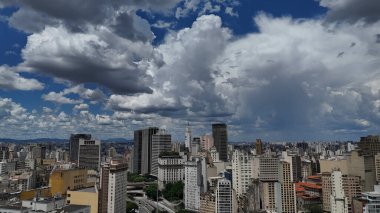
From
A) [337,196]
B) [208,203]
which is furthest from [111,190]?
[337,196]

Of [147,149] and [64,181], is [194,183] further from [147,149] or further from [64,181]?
[147,149]

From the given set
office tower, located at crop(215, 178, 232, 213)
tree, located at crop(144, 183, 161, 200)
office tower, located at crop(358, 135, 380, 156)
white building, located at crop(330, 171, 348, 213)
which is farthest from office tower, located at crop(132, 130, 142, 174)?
white building, located at crop(330, 171, 348, 213)

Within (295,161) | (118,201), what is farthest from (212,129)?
(118,201)

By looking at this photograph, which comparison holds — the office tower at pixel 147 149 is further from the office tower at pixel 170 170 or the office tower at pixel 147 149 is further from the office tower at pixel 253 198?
the office tower at pixel 253 198

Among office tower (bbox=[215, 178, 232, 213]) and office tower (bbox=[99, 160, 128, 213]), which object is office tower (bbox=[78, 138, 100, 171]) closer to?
office tower (bbox=[99, 160, 128, 213])

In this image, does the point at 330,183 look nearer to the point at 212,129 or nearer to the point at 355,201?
the point at 355,201
